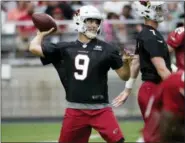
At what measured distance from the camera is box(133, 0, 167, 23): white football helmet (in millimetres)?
8188

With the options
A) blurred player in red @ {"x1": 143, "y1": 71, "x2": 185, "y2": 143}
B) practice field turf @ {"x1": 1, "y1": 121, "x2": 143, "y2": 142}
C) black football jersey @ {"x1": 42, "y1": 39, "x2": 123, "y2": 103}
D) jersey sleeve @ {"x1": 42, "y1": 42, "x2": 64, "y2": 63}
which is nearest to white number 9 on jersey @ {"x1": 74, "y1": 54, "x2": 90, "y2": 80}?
black football jersey @ {"x1": 42, "y1": 39, "x2": 123, "y2": 103}

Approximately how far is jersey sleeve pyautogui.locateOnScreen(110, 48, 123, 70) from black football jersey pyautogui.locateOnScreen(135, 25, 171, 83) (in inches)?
11.5

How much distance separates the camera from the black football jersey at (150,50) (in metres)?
7.80

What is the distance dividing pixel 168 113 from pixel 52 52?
9.09 feet

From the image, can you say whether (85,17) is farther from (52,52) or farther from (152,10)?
(152,10)

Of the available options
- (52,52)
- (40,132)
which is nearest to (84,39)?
(52,52)

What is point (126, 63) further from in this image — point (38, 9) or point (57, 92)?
point (38, 9)

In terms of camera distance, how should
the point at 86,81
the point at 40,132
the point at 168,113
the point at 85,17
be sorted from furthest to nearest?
the point at 40,132 → the point at 85,17 → the point at 86,81 → the point at 168,113

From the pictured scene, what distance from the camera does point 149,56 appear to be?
7.88 m

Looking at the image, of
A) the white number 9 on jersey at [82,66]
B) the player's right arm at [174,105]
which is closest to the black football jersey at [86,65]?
the white number 9 on jersey at [82,66]

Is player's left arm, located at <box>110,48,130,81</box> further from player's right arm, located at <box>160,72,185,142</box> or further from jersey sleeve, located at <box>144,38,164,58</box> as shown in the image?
player's right arm, located at <box>160,72,185,142</box>

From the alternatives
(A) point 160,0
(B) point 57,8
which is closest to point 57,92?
(B) point 57,8

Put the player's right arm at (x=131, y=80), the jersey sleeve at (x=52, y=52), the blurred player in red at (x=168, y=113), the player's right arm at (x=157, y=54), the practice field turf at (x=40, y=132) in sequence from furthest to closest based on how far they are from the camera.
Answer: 1. the practice field turf at (x=40, y=132)
2. the player's right arm at (x=131, y=80)
3. the jersey sleeve at (x=52, y=52)
4. the player's right arm at (x=157, y=54)
5. the blurred player in red at (x=168, y=113)

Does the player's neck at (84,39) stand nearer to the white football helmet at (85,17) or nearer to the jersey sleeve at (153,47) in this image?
the white football helmet at (85,17)
